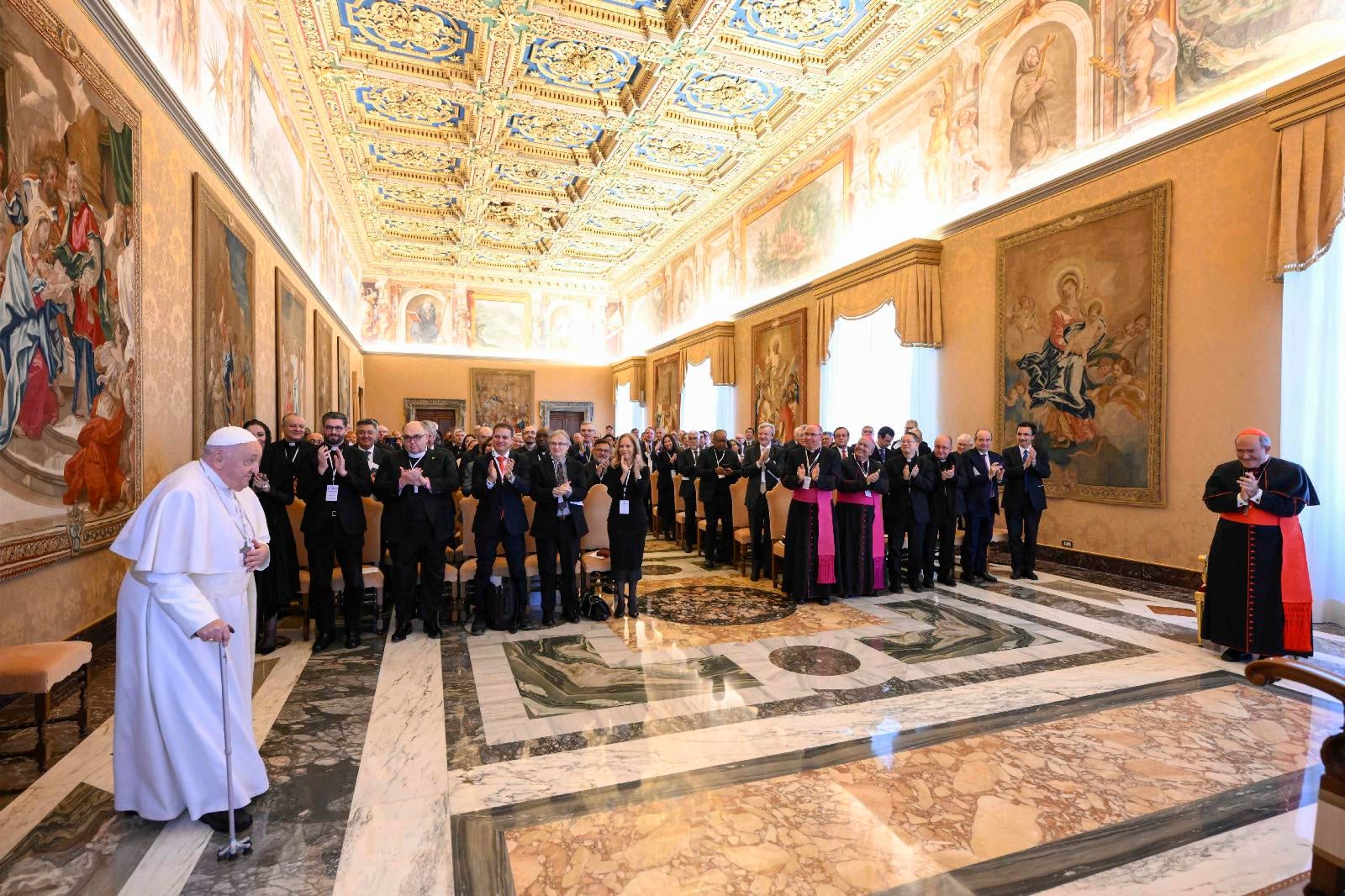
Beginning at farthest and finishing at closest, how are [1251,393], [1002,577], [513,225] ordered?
1. [513,225]
2. [1002,577]
3. [1251,393]

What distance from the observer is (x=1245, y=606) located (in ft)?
15.3

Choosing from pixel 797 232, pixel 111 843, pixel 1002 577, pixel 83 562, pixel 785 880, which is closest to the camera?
pixel 785 880

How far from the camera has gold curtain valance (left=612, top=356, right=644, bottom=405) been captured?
20.2 m

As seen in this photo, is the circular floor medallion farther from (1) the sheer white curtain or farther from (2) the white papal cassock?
(1) the sheer white curtain

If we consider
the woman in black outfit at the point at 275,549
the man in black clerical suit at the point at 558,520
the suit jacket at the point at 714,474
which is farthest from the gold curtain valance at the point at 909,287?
the woman in black outfit at the point at 275,549

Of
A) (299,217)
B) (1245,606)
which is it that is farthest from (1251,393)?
(299,217)

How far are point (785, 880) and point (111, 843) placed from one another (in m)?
2.67

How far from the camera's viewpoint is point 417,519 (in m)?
5.25

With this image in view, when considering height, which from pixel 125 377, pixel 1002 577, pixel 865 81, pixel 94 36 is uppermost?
pixel 865 81

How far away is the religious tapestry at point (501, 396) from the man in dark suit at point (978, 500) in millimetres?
16252

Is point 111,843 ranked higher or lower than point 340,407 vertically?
lower

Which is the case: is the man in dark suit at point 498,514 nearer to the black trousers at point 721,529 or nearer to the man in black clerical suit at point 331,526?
the man in black clerical suit at point 331,526

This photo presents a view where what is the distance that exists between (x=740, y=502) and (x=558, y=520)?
3.06 meters

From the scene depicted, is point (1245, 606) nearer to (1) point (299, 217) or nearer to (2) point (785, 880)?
(2) point (785, 880)
